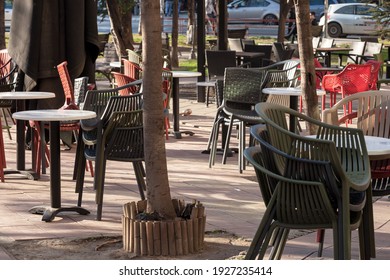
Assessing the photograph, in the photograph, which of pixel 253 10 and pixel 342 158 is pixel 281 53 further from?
pixel 253 10

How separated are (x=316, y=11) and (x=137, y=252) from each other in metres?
35.3

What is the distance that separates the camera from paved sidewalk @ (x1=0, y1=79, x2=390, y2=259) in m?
6.48

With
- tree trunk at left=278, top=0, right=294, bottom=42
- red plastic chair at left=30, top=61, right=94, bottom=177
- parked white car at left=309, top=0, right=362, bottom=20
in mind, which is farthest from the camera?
parked white car at left=309, top=0, right=362, bottom=20

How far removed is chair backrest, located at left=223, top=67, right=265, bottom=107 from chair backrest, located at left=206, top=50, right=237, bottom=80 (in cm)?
430

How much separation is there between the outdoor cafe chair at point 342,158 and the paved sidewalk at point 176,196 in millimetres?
694

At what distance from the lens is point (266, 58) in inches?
658

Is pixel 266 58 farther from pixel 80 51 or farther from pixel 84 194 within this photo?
pixel 84 194

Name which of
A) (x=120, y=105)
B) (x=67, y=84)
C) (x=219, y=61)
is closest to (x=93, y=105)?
(x=120, y=105)

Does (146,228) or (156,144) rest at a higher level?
(156,144)

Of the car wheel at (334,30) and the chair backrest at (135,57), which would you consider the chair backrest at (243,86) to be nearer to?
the chair backrest at (135,57)

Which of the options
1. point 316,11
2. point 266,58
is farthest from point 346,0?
point 266,58

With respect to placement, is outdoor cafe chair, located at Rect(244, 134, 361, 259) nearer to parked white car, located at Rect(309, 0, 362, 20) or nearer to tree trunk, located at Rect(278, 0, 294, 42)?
tree trunk, located at Rect(278, 0, 294, 42)

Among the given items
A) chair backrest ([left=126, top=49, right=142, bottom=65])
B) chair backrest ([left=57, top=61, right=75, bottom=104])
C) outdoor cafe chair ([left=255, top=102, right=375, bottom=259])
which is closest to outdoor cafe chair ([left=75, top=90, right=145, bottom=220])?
chair backrest ([left=57, top=61, right=75, bottom=104])

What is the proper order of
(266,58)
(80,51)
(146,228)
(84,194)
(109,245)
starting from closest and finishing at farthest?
(146,228), (109,245), (84,194), (80,51), (266,58)
